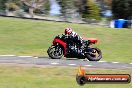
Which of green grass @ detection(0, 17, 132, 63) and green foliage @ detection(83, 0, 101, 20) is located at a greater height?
green grass @ detection(0, 17, 132, 63)

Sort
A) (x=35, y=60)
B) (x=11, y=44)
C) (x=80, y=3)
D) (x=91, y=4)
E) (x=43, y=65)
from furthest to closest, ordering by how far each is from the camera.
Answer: (x=80, y=3)
(x=91, y=4)
(x=11, y=44)
(x=35, y=60)
(x=43, y=65)

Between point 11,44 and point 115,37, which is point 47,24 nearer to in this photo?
point 115,37

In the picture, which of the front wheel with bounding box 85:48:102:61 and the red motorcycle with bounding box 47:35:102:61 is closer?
the front wheel with bounding box 85:48:102:61

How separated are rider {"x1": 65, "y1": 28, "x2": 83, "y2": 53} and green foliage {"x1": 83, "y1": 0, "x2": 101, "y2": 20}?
49.2 metres

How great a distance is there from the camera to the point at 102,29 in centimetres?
4028

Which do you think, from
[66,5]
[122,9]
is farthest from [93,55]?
[66,5]

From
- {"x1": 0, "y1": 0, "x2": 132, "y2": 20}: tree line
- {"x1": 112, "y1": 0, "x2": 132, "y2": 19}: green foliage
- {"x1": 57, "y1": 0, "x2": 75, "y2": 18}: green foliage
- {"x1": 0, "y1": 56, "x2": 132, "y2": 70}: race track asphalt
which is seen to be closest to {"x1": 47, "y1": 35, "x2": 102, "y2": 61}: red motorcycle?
{"x1": 0, "y1": 56, "x2": 132, "y2": 70}: race track asphalt

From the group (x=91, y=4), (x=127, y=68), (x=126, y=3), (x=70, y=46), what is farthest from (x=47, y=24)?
(x=91, y=4)

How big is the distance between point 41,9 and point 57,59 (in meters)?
77.2

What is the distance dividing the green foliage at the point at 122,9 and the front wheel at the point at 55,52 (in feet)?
151

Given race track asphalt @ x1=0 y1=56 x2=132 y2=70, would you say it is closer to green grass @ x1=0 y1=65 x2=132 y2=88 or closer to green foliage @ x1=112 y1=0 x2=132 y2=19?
green grass @ x1=0 y1=65 x2=132 y2=88

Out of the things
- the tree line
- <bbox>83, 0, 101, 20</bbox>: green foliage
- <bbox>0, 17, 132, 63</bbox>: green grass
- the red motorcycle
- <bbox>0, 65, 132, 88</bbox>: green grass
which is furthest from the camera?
<bbox>83, 0, 101, 20</bbox>: green foliage

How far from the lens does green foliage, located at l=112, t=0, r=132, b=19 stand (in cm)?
6794

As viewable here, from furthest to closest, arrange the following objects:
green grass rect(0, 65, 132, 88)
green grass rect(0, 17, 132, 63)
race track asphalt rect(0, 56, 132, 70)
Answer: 1. green grass rect(0, 17, 132, 63)
2. race track asphalt rect(0, 56, 132, 70)
3. green grass rect(0, 65, 132, 88)
